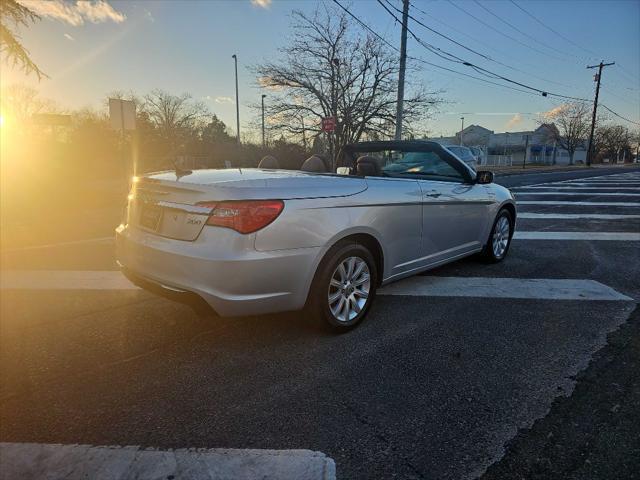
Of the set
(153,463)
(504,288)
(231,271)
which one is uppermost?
(231,271)

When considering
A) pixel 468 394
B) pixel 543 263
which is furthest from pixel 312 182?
pixel 543 263

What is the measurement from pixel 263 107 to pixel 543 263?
20108 millimetres

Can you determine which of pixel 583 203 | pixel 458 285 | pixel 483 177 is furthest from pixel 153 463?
pixel 583 203

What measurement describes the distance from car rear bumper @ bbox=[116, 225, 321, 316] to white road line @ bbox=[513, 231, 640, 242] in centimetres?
552

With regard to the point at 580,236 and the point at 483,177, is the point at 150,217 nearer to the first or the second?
the point at 483,177

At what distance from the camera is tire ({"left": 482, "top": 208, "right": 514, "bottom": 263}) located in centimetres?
536

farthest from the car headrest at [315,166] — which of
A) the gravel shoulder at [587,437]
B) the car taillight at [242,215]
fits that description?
the gravel shoulder at [587,437]

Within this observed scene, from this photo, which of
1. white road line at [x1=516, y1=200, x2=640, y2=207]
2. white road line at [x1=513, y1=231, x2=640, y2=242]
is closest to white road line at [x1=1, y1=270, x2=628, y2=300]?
white road line at [x1=513, y1=231, x2=640, y2=242]

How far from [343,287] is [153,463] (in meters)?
1.79

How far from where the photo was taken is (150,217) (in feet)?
10.3

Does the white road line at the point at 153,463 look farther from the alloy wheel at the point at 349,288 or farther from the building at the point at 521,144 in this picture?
the building at the point at 521,144

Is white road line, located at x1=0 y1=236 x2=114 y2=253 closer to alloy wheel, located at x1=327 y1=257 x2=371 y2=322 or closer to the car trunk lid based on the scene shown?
the car trunk lid

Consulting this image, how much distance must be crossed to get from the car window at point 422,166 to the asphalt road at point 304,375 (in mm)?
1398

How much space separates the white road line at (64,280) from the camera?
179 inches
